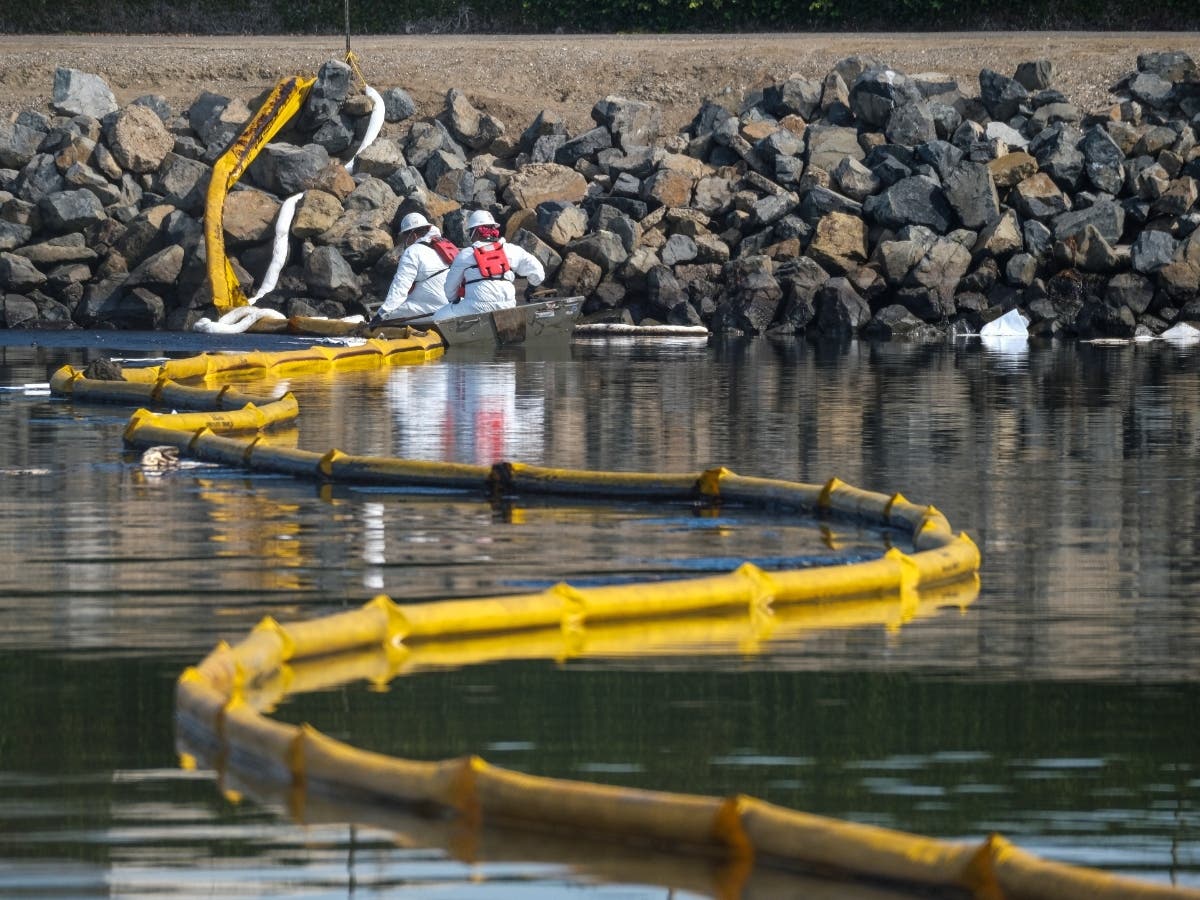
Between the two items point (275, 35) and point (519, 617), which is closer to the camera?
point (519, 617)

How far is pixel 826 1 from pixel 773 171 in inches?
365

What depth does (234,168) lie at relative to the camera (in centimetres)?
3338

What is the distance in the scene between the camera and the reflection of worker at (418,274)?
27906mm

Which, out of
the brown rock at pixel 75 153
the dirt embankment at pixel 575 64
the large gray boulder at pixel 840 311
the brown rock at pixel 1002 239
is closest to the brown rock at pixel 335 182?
the brown rock at pixel 75 153

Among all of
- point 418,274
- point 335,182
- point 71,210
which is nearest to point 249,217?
point 335,182

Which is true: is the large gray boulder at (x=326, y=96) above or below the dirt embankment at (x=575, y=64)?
below

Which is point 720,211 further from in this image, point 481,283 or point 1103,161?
point 481,283

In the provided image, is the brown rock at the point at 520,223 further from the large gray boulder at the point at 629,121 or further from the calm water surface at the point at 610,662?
the calm water surface at the point at 610,662

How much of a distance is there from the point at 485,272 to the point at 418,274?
94cm

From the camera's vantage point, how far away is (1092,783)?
284 inches

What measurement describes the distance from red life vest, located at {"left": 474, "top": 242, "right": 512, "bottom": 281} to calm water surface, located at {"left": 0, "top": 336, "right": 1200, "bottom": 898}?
8721 millimetres

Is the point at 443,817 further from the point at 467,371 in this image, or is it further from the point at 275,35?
the point at 275,35

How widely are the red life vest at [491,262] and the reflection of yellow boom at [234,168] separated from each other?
5.34 metres

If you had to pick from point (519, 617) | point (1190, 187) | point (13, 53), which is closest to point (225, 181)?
point (13, 53)
